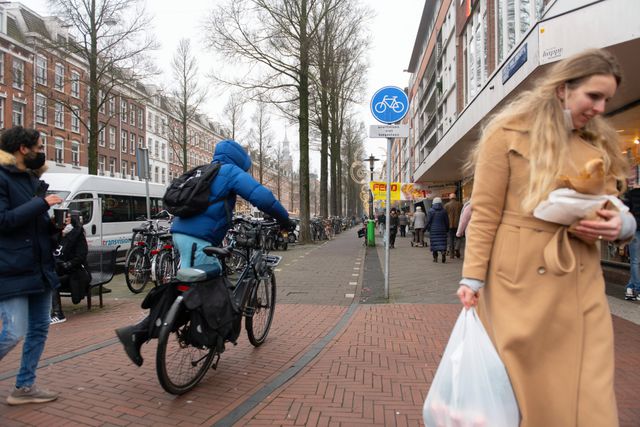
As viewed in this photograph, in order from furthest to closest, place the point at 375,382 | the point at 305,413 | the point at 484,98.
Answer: the point at 484,98 → the point at 375,382 → the point at 305,413

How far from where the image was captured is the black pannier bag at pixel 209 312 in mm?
3195

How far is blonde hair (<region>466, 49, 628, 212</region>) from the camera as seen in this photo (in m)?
1.77

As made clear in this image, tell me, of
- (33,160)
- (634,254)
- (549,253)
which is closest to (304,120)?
(634,254)

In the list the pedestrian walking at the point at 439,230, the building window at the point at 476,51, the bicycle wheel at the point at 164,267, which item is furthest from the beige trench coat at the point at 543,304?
the building window at the point at 476,51

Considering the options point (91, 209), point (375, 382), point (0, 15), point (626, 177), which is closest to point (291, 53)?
point (91, 209)

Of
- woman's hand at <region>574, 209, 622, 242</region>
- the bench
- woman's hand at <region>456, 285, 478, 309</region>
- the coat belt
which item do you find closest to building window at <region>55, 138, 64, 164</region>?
the bench

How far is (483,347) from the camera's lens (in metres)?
1.73

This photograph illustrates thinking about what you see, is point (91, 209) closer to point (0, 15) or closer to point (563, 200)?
point (563, 200)

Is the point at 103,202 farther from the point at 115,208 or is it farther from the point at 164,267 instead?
the point at 164,267

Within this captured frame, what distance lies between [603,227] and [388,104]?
6.33 meters

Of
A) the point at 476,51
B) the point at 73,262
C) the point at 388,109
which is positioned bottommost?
the point at 73,262

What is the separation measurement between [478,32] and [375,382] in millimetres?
15390

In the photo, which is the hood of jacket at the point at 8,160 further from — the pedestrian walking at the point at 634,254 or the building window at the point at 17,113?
the building window at the point at 17,113

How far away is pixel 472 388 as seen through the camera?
1669mm
